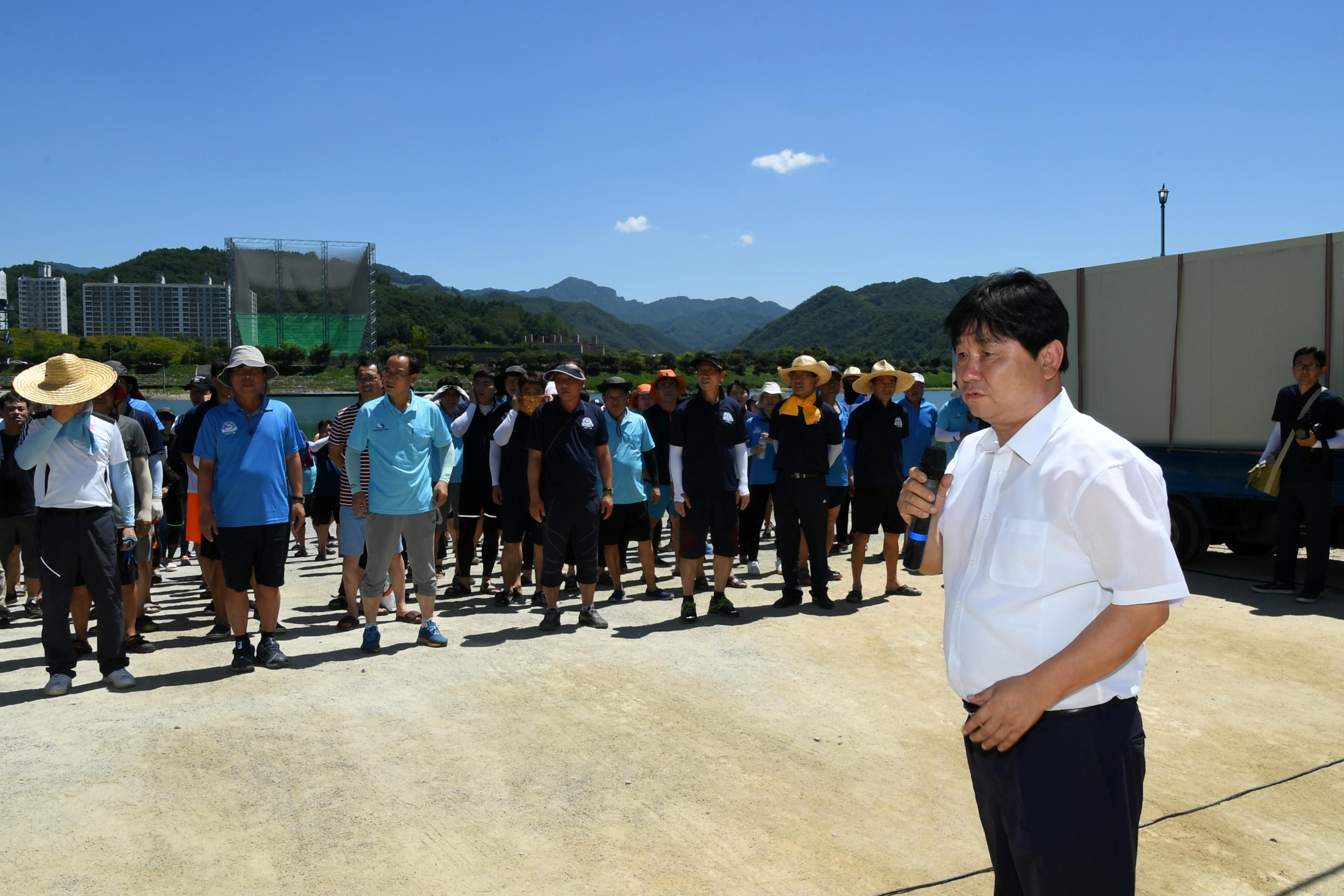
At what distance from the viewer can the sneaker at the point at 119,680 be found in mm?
5520

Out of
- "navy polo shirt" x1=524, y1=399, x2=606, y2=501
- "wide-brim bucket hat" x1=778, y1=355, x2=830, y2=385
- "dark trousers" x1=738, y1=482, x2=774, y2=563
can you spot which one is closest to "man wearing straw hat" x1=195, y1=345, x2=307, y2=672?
"navy polo shirt" x1=524, y1=399, x2=606, y2=501

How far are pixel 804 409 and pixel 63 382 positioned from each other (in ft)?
17.0

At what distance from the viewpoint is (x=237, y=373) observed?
19.3 ft

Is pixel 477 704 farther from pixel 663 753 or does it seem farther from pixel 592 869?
pixel 592 869

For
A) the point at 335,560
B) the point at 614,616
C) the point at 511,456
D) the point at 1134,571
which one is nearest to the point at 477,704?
the point at 614,616

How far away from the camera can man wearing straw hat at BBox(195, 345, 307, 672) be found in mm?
5910

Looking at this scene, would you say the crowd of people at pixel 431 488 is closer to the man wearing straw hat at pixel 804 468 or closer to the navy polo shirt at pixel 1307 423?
the man wearing straw hat at pixel 804 468

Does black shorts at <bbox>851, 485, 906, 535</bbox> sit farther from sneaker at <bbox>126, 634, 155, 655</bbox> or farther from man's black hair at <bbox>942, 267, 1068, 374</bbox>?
man's black hair at <bbox>942, 267, 1068, 374</bbox>

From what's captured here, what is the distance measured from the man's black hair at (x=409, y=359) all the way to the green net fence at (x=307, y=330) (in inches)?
1819

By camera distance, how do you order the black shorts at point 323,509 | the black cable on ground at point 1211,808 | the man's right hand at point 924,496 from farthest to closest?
1. the black shorts at point 323,509
2. the black cable on ground at point 1211,808
3. the man's right hand at point 924,496

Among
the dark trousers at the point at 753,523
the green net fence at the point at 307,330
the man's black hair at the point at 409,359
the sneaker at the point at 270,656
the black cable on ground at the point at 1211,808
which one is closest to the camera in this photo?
the black cable on ground at the point at 1211,808

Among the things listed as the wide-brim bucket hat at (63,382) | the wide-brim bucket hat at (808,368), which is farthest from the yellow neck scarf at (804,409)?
the wide-brim bucket hat at (63,382)

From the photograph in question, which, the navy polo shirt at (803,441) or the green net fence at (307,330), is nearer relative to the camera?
the navy polo shirt at (803,441)

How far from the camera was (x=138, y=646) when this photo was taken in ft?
21.4
